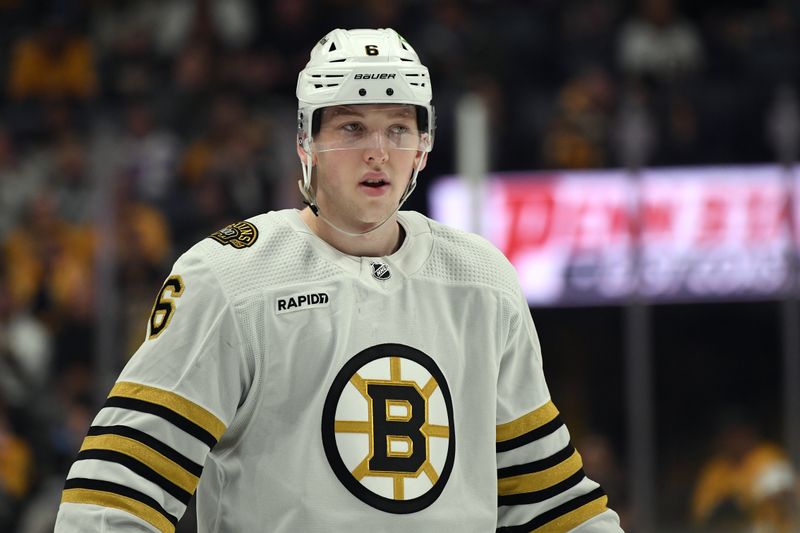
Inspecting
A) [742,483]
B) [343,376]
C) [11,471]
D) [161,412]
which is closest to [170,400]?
[161,412]

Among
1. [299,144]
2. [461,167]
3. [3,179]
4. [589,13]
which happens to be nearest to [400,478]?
[299,144]

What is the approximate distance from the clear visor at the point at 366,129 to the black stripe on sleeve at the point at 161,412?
18.6 inches

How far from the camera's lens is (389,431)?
81.4 inches

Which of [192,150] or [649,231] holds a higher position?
[192,150]

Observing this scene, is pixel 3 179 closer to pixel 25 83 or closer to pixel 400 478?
pixel 25 83

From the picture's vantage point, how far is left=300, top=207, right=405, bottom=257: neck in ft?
7.16

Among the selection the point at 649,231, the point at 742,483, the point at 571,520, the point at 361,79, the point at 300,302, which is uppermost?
the point at 361,79

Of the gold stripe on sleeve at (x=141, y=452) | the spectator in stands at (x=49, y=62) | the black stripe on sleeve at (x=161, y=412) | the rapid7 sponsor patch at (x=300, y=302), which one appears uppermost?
the spectator in stands at (x=49, y=62)

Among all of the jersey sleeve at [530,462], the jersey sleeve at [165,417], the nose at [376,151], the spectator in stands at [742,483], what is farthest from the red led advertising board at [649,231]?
the jersey sleeve at [165,417]

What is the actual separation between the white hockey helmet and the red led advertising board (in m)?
3.32

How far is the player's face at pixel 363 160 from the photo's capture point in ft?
7.01

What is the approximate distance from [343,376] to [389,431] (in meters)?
0.11

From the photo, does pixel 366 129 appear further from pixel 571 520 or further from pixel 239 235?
pixel 571 520

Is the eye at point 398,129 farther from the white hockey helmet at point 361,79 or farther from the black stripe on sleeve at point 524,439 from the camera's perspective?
the black stripe on sleeve at point 524,439
